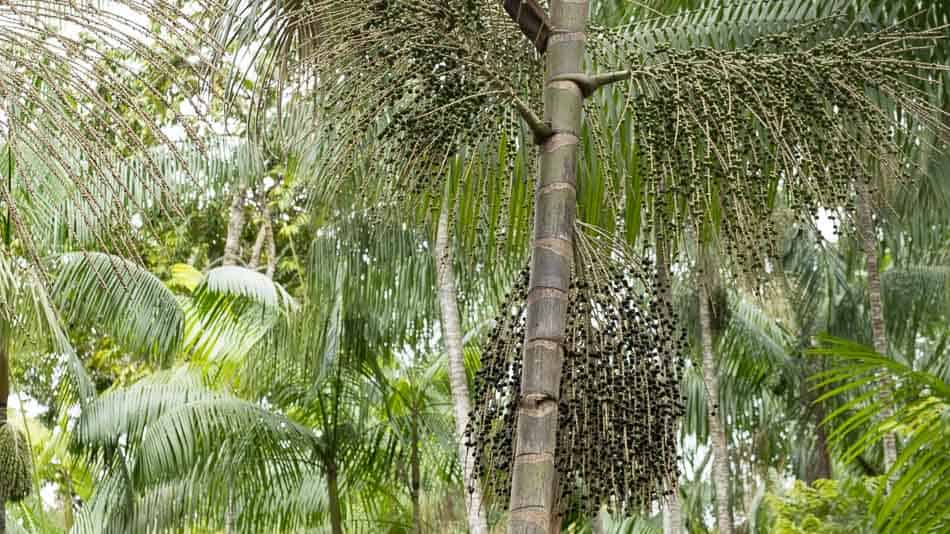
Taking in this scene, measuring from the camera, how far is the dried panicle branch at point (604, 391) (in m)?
3.28

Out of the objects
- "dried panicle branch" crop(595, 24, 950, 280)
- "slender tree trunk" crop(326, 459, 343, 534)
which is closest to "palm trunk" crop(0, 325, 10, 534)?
"slender tree trunk" crop(326, 459, 343, 534)

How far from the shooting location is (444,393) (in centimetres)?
1263

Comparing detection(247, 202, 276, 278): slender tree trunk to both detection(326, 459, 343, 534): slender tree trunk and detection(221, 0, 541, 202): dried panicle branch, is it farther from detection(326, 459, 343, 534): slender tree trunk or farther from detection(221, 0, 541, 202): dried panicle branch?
detection(221, 0, 541, 202): dried panicle branch

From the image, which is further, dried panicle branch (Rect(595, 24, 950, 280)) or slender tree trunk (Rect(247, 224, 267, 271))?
slender tree trunk (Rect(247, 224, 267, 271))

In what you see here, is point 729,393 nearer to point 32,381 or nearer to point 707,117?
point 32,381

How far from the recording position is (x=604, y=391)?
3.26 m

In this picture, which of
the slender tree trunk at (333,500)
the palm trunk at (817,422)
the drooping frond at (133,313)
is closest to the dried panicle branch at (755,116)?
the drooping frond at (133,313)

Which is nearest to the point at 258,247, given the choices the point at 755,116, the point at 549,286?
the point at 755,116

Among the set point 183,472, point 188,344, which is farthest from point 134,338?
point 188,344

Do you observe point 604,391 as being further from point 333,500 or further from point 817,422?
point 817,422

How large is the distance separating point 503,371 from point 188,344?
884 centimetres

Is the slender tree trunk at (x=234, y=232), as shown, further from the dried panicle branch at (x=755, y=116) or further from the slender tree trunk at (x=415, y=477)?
the dried panicle branch at (x=755, y=116)

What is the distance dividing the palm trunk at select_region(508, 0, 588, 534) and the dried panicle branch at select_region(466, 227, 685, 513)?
0.11m

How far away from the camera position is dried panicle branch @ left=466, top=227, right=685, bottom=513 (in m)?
3.28
